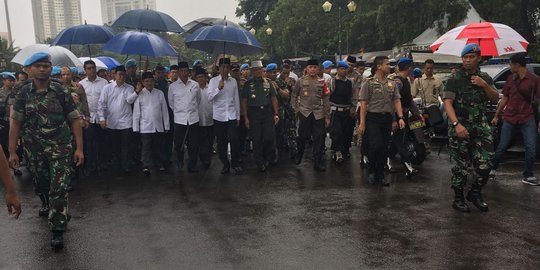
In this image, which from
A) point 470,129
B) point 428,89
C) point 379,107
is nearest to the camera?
point 470,129

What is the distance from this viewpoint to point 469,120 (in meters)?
5.35

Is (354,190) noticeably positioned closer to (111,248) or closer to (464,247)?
(464,247)

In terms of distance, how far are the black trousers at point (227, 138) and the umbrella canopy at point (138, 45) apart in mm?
1420

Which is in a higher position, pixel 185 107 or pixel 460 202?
pixel 185 107

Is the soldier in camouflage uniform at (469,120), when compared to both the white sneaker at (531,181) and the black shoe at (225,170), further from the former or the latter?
the black shoe at (225,170)

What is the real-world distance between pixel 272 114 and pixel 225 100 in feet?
2.64

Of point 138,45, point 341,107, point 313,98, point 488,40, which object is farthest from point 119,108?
point 488,40

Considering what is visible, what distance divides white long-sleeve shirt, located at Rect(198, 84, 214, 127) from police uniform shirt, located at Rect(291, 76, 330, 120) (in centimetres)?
151

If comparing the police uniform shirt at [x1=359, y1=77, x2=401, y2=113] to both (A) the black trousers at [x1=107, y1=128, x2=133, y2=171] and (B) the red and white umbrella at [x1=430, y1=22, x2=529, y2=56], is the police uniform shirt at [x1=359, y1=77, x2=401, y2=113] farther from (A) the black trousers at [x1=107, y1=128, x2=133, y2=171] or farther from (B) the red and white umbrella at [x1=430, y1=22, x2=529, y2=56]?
(A) the black trousers at [x1=107, y1=128, x2=133, y2=171]

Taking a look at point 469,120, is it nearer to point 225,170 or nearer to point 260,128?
point 260,128

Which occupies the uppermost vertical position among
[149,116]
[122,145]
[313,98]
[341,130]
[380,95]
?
[380,95]

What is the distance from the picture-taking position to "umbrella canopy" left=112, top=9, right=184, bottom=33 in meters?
8.84

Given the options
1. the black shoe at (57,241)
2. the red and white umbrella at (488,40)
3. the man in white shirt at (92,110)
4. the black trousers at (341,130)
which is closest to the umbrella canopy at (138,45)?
the man in white shirt at (92,110)

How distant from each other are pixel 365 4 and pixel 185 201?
80.5 feet
